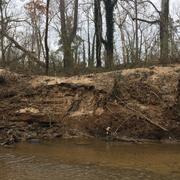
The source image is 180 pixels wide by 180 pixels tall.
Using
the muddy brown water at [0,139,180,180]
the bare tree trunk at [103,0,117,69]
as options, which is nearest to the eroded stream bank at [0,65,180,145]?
the muddy brown water at [0,139,180,180]

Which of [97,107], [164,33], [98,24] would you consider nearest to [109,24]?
[98,24]

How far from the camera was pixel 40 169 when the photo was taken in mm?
12984

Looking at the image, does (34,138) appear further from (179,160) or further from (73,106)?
(179,160)

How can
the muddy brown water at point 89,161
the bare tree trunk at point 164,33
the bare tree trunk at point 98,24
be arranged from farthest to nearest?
1. the bare tree trunk at point 98,24
2. the bare tree trunk at point 164,33
3. the muddy brown water at point 89,161

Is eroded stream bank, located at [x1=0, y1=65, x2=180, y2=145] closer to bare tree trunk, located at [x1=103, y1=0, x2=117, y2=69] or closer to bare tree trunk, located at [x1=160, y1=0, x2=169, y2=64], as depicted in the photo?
bare tree trunk, located at [x1=160, y1=0, x2=169, y2=64]

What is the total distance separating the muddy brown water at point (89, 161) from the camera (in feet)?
40.0

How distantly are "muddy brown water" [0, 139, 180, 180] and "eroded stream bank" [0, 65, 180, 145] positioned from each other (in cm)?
109

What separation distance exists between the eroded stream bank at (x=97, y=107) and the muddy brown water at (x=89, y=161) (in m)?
1.09

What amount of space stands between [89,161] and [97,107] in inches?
221

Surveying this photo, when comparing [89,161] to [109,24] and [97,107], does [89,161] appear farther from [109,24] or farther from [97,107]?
[109,24]

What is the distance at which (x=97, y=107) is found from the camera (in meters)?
19.5

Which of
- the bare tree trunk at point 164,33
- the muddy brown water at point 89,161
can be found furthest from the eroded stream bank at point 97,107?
the bare tree trunk at point 164,33

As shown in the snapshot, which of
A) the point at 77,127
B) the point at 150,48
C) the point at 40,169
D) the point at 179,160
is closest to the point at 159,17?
the point at 150,48

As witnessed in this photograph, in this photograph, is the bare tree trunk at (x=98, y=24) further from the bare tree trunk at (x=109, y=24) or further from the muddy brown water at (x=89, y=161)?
the muddy brown water at (x=89, y=161)
